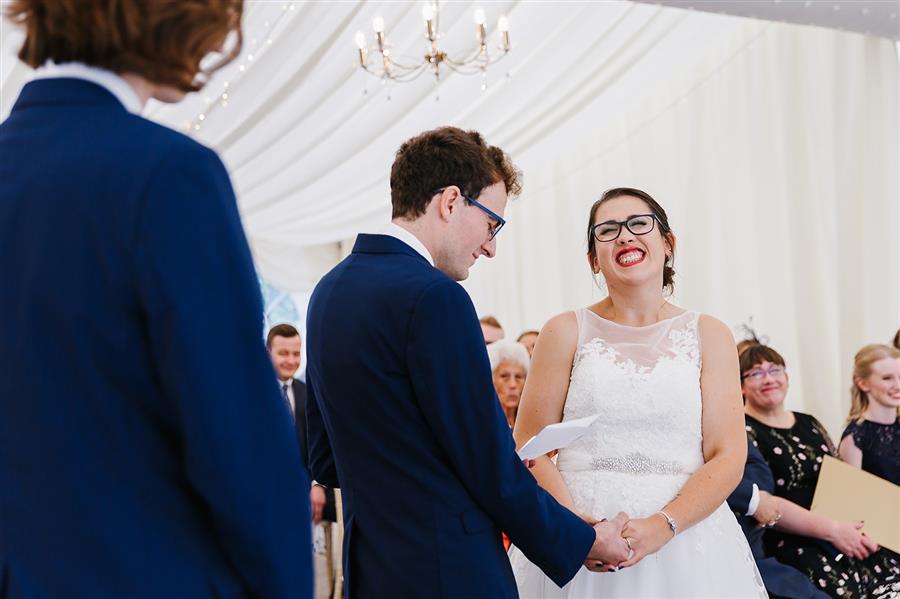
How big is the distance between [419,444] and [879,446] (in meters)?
3.56

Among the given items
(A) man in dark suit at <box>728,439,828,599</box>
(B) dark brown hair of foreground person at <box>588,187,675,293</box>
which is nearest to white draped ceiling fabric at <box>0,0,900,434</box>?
(A) man in dark suit at <box>728,439,828,599</box>

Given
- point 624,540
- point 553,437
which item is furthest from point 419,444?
point 624,540

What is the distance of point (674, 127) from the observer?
25.5 ft

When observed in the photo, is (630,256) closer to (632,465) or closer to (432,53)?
(632,465)

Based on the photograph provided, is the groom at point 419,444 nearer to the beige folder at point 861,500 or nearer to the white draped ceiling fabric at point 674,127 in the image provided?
the beige folder at point 861,500

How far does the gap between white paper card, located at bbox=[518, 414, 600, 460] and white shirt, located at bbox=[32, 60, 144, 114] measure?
4.22ft

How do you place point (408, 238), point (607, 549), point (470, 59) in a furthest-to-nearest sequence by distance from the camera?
point (470, 59)
point (607, 549)
point (408, 238)

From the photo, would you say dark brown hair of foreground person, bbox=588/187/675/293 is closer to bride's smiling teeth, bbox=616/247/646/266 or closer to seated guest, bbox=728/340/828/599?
bride's smiling teeth, bbox=616/247/646/266

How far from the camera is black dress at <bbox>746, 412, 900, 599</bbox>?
4160 mm

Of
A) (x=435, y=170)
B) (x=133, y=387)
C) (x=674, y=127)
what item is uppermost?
(x=674, y=127)

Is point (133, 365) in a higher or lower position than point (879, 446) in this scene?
higher

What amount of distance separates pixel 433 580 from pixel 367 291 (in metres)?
0.59

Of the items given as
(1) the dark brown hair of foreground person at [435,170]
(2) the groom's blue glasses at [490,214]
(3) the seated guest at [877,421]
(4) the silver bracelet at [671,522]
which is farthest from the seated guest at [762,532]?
(1) the dark brown hair of foreground person at [435,170]

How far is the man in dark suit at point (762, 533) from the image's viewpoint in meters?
3.87
